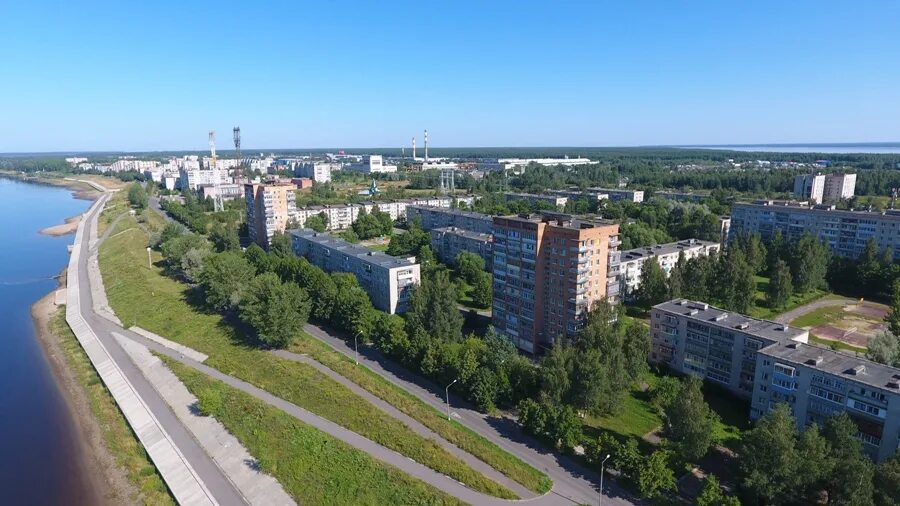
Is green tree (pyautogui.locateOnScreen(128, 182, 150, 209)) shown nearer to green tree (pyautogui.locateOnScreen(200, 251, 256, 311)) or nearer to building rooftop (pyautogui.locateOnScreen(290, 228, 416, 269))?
building rooftop (pyautogui.locateOnScreen(290, 228, 416, 269))

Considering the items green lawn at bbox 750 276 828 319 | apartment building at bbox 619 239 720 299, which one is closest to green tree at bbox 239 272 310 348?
apartment building at bbox 619 239 720 299

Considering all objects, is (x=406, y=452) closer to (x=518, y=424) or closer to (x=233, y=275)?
(x=518, y=424)

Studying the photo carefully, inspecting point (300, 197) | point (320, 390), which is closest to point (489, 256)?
point (320, 390)

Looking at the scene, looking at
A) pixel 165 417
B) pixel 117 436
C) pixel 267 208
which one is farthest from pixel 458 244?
pixel 117 436

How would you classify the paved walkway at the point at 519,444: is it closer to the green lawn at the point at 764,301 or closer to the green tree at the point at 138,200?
the green lawn at the point at 764,301

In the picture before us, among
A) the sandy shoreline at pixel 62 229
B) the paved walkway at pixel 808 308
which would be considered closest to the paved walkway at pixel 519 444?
the paved walkway at pixel 808 308

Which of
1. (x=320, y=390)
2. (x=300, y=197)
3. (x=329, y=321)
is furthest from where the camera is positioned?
(x=300, y=197)

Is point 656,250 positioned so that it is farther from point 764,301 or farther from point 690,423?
point 690,423
